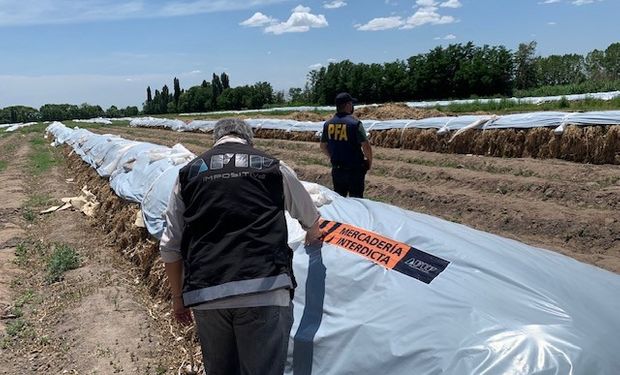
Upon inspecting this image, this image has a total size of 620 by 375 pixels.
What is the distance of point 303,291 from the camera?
3285 mm

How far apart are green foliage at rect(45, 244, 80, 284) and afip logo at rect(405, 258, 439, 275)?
515cm

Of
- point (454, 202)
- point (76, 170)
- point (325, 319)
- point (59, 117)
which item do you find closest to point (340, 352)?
point (325, 319)

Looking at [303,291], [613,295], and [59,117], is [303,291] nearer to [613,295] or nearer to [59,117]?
[613,295]

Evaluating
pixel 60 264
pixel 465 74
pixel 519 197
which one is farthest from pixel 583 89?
pixel 60 264

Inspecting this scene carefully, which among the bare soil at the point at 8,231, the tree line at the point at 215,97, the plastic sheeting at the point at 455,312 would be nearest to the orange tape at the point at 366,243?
the plastic sheeting at the point at 455,312

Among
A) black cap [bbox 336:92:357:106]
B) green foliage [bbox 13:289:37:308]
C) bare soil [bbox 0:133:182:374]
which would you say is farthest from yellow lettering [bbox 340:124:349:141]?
green foliage [bbox 13:289:37:308]

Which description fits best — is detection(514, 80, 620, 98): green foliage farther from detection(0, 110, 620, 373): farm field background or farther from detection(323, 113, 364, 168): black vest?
detection(323, 113, 364, 168): black vest

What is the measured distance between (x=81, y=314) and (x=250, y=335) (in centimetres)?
356

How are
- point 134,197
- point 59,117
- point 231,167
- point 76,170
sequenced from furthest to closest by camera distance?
point 59,117, point 76,170, point 134,197, point 231,167

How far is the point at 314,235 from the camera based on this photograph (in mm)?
3229

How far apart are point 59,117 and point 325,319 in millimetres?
102230

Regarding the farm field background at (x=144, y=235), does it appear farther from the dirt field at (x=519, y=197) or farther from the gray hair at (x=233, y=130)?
the gray hair at (x=233, y=130)

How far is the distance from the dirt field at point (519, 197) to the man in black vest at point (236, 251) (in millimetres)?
5128

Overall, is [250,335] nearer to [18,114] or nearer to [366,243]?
[366,243]
